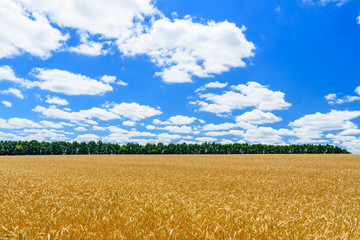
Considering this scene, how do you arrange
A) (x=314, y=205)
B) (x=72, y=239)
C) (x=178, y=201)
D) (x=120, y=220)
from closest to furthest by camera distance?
1. (x=72, y=239)
2. (x=120, y=220)
3. (x=178, y=201)
4. (x=314, y=205)

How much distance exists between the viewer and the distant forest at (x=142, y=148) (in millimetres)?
121875

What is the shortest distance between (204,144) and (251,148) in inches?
1122

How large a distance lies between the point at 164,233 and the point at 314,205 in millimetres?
5707

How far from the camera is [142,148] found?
131375 millimetres

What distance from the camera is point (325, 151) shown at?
129 m

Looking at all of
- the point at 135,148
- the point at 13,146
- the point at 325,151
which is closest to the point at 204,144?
the point at 135,148

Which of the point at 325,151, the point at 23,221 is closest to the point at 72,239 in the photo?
the point at 23,221

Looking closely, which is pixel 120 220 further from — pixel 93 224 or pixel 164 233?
pixel 164 233

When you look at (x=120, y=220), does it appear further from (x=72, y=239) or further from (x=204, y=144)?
(x=204, y=144)

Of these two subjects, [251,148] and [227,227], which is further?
[251,148]

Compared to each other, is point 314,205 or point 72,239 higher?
point 72,239

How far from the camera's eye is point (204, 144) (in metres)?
141

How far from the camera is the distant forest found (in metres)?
122

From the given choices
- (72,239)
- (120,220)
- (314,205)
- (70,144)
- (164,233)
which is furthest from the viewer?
(70,144)
